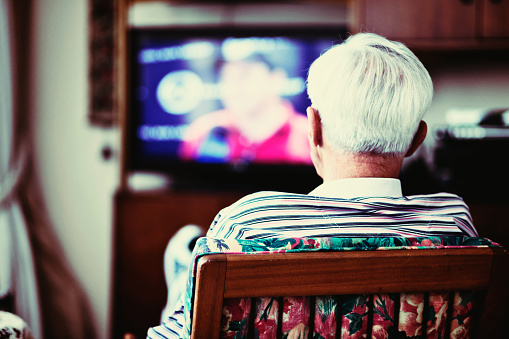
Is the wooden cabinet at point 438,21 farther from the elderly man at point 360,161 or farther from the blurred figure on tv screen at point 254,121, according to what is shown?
the elderly man at point 360,161

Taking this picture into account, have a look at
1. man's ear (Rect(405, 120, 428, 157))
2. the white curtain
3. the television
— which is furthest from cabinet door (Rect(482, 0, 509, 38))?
the white curtain

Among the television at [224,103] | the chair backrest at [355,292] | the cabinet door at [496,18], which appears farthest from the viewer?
the television at [224,103]

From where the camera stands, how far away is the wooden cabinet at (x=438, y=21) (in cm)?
215

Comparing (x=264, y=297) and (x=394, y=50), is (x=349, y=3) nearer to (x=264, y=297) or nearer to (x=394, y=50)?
(x=394, y=50)

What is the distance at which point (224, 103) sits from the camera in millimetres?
2352

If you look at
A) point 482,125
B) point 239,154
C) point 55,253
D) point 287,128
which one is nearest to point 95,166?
point 55,253

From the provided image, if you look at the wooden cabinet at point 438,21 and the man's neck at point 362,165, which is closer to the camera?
the man's neck at point 362,165

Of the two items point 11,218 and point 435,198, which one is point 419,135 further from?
Answer: point 11,218

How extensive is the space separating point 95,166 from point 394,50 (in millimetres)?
2253

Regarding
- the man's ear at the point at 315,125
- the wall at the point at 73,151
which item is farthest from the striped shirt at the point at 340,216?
the wall at the point at 73,151

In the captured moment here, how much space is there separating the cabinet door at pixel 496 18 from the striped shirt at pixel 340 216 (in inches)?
63.1

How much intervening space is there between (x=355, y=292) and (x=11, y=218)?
85.9 inches

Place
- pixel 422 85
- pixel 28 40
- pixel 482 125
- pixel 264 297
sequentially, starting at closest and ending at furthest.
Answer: pixel 264 297
pixel 422 85
pixel 482 125
pixel 28 40

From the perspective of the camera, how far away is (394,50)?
916 millimetres
